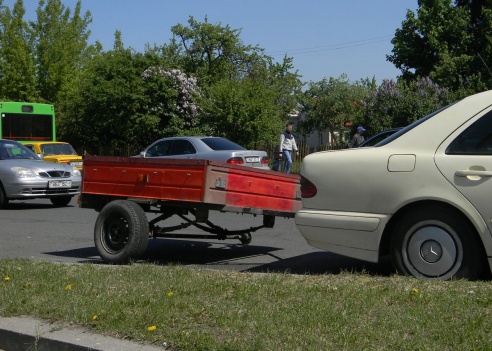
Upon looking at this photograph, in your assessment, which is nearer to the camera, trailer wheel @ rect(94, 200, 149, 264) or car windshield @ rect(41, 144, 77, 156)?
trailer wheel @ rect(94, 200, 149, 264)

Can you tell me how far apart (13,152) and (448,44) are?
26555 mm

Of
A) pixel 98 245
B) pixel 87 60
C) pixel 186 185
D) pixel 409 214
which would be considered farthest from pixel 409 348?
pixel 87 60

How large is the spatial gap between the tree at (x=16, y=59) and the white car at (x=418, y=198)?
4122 centimetres

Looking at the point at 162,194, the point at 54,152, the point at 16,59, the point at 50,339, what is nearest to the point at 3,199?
the point at 162,194

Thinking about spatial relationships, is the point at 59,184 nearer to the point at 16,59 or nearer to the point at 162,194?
the point at 162,194

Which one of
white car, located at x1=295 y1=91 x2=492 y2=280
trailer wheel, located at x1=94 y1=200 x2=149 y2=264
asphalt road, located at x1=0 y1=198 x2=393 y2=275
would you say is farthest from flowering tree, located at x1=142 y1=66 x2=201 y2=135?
white car, located at x1=295 y1=91 x2=492 y2=280

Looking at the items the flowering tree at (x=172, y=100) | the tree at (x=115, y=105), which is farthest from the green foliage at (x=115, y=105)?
the flowering tree at (x=172, y=100)

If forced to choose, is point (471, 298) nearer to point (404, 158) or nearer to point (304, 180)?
point (404, 158)

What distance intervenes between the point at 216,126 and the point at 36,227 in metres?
20.3

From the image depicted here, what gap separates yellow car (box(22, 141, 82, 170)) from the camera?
24.6 meters

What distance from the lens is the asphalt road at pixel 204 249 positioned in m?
8.52

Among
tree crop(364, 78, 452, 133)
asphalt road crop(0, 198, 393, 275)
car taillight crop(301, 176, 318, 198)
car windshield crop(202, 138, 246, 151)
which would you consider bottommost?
asphalt road crop(0, 198, 393, 275)

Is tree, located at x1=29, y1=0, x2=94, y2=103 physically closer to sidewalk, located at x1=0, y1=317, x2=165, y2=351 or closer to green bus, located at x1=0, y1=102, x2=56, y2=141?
green bus, located at x1=0, y1=102, x2=56, y2=141

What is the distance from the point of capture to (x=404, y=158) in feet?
22.3
